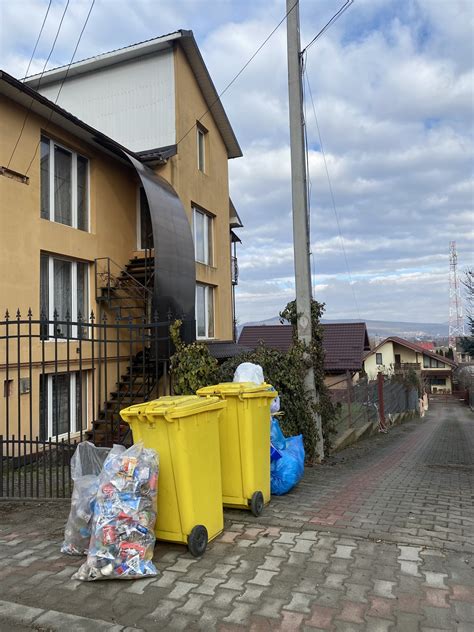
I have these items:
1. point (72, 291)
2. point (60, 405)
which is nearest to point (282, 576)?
point (60, 405)

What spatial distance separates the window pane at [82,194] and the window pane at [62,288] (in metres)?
1.02

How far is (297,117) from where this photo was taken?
8.03 m

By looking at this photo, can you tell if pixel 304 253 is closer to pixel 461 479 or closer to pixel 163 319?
pixel 163 319

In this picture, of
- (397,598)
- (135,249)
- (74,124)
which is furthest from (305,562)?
(135,249)

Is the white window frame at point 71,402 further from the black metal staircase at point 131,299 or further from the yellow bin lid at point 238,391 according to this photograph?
the yellow bin lid at point 238,391

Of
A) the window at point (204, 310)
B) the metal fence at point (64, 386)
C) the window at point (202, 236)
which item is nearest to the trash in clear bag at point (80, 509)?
the metal fence at point (64, 386)

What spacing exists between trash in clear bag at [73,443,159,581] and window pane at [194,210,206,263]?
10.8 m

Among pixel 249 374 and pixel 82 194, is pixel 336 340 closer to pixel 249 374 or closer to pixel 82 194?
pixel 82 194

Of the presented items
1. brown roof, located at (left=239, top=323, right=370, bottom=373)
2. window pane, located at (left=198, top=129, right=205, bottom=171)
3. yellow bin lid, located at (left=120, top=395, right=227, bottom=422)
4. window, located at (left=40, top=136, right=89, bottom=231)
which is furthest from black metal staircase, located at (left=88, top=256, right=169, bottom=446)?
brown roof, located at (left=239, top=323, right=370, bottom=373)

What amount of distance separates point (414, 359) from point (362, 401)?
163 ft

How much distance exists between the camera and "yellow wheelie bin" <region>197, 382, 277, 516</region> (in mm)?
4441

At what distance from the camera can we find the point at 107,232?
35.7 feet

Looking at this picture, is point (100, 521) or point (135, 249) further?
point (135, 249)

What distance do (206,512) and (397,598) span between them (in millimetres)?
1499
